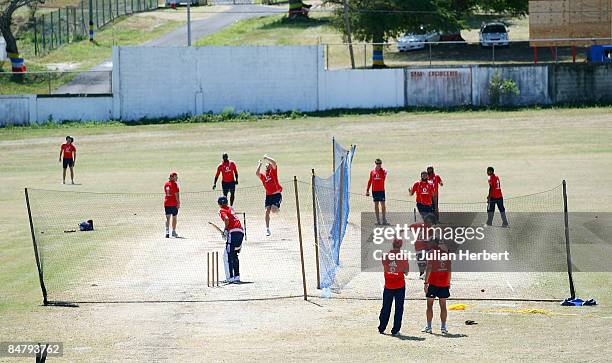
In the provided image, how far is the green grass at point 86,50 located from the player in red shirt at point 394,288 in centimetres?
4141

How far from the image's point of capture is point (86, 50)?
70625 millimetres

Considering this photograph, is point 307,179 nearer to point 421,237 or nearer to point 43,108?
point 421,237

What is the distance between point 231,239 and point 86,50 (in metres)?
51.3

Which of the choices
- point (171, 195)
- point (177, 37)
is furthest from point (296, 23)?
point (171, 195)

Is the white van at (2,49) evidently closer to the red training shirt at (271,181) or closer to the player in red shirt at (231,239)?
the red training shirt at (271,181)

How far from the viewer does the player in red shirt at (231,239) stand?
21812 mm

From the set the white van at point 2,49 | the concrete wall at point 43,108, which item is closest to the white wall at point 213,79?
the concrete wall at point 43,108

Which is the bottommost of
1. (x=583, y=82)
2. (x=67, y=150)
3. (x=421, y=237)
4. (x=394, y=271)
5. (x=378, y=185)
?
(x=394, y=271)

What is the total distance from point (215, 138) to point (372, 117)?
7.81m

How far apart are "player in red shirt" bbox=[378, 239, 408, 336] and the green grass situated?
136 feet

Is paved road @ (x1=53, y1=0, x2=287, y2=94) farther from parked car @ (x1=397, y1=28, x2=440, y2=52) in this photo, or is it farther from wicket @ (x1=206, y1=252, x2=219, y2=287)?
wicket @ (x1=206, y1=252, x2=219, y2=287)

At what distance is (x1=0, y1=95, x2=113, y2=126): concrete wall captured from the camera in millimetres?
52438

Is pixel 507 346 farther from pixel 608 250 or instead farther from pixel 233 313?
pixel 608 250

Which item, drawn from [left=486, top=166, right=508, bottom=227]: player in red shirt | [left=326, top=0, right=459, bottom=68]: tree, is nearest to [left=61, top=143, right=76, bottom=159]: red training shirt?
[left=486, top=166, right=508, bottom=227]: player in red shirt
